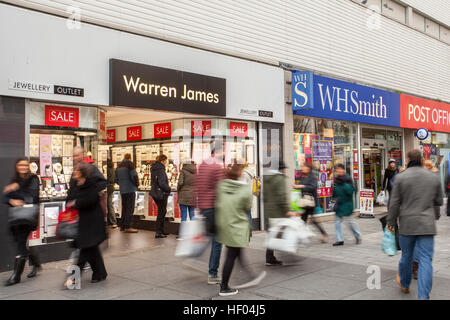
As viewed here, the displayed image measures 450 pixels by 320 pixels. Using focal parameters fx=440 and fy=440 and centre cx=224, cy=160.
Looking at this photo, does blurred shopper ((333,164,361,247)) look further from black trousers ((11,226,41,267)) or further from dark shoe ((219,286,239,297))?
black trousers ((11,226,41,267))

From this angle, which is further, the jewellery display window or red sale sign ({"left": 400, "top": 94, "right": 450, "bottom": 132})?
red sale sign ({"left": 400, "top": 94, "right": 450, "bottom": 132})

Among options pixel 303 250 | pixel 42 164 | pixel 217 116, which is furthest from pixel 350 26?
pixel 42 164

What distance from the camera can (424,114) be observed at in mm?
17656

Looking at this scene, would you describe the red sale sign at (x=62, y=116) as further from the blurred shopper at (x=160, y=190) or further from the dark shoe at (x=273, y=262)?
the dark shoe at (x=273, y=262)

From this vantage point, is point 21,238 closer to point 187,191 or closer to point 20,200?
point 20,200

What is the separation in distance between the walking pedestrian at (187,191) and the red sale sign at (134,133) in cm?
272

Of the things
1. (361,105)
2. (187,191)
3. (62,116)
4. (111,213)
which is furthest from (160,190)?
(361,105)

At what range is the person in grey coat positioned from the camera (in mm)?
9578

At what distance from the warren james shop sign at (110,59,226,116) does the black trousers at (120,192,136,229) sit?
2727mm

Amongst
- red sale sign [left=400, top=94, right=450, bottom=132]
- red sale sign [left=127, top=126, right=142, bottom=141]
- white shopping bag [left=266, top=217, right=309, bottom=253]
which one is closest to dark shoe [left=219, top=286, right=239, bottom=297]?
white shopping bag [left=266, top=217, right=309, bottom=253]

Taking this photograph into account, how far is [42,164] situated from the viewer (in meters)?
7.92

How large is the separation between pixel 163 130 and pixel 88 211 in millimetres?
5443

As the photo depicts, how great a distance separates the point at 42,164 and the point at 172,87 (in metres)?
3.16
